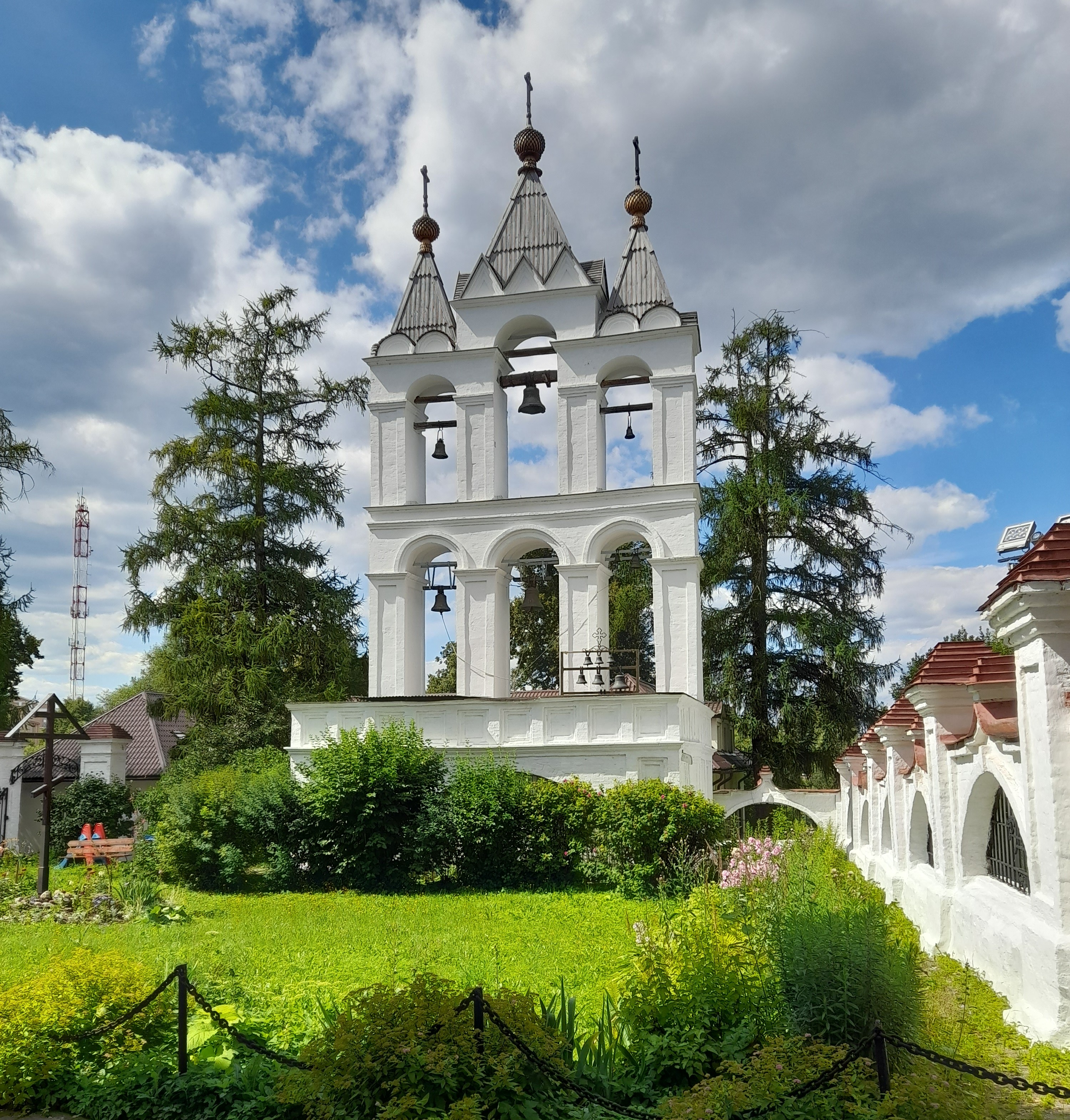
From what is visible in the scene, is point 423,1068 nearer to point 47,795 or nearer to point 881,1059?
point 881,1059

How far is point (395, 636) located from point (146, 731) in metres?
9.11

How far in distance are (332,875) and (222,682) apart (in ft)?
31.9

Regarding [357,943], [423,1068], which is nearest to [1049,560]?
[423,1068]

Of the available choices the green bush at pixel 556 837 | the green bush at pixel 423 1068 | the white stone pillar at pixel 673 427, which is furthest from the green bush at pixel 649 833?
the green bush at pixel 423 1068

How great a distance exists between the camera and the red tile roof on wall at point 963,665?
8.87 meters

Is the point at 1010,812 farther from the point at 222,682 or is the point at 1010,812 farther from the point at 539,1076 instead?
the point at 222,682

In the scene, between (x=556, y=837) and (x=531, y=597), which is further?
(x=531, y=597)

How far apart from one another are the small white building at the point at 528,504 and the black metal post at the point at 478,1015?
12819mm

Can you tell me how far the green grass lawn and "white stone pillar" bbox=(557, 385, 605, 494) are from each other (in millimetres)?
8576

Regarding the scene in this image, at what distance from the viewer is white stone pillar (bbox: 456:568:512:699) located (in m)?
20.8

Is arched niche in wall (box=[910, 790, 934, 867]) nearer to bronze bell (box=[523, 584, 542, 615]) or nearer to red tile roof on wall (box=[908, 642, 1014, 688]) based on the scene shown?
red tile roof on wall (box=[908, 642, 1014, 688])

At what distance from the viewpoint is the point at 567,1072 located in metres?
5.55

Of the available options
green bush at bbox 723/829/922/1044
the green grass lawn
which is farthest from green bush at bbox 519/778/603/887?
green bush at bbox 723/829/922/1044

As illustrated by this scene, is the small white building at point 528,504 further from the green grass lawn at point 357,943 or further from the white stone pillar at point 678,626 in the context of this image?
the green grass lawn at point 357,943
